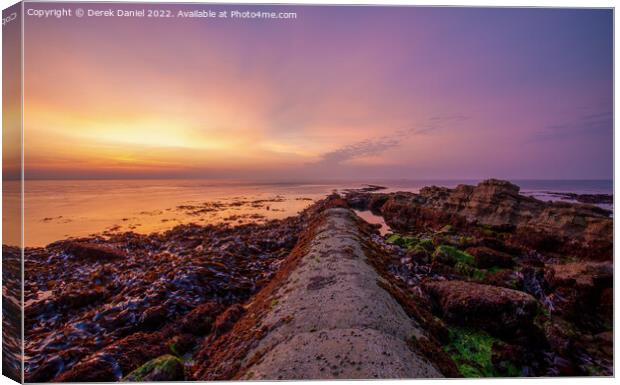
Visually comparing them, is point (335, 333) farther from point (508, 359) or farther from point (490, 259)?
point (490, 259)

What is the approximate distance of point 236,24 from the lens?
502 centimetres

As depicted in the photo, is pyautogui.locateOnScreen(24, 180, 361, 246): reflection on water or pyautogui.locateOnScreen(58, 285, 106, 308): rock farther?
pyautogui.locateOnScreen(24, 180, 361, 246): reflection on water

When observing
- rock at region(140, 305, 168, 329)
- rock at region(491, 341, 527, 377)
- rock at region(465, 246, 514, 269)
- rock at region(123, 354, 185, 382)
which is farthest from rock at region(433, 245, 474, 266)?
rock at region(140, 305, 168, 329)

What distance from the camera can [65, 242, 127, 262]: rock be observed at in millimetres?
6844

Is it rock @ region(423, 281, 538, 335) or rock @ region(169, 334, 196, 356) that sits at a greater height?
rock @ region(423, 281, 538, 335)

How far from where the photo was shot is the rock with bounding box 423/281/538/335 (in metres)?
4.24

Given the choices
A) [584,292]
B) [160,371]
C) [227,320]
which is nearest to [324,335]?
[227,320]

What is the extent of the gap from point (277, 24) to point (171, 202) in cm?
706

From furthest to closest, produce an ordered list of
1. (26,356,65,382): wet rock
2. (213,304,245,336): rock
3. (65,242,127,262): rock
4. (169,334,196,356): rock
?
(65,242,127,262): rock < (213,304,245,336): rock < (169,334,196,356): rock < (26,356,65,382): wet rock

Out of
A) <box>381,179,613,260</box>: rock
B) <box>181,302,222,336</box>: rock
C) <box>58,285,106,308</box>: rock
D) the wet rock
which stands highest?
<box>381,179,613,260</box>: rock

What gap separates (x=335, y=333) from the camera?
10.6 ft

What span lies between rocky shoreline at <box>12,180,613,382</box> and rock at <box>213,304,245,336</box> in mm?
19

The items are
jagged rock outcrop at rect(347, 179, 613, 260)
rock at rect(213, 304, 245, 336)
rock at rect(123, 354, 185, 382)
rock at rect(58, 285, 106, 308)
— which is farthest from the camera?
jagged rock outcrop at rect(347, 179, 613, 260)

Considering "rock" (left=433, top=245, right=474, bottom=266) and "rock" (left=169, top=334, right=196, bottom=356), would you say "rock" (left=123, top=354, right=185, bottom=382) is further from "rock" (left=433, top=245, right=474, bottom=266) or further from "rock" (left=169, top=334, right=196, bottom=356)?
"rock" (left=433, top=245, right=474, bottom=266)
